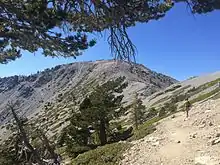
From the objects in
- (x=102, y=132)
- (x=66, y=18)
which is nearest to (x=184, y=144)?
(x=66, y=18)

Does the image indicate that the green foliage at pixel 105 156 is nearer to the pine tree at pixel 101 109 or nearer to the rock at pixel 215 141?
the rock at pixel 215 141

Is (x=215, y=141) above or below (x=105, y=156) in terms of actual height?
below

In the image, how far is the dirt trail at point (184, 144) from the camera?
1703 centimetres

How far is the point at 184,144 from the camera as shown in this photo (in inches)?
757

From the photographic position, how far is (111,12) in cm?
825

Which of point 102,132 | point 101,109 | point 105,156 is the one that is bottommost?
point 105,156

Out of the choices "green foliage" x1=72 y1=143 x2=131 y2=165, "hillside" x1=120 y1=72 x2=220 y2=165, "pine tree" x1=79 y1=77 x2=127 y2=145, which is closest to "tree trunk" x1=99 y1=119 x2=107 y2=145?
"pine tree" x1=79 y1=77 x2=127 y2=145

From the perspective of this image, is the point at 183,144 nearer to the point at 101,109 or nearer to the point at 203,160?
the point at 203,160

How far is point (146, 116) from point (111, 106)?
32041mm

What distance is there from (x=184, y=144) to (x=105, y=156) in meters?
4.68

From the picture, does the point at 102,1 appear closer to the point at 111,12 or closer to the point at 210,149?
the point at 111,12

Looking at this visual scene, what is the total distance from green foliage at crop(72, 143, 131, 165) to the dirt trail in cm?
56

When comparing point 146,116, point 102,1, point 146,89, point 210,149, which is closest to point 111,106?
point 210,149

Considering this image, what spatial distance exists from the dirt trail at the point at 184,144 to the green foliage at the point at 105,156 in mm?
563
